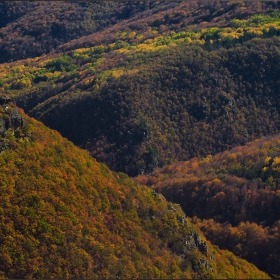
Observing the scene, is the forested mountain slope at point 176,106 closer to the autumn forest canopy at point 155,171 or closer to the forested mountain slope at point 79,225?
the autumn forest canopy at point 155,171

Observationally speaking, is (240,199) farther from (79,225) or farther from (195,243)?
(79,225)

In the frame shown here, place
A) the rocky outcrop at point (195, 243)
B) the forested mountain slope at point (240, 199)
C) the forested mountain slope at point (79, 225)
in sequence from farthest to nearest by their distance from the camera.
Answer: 1. the forested mountain slope at point (240, 199)
2. the rocky outcrop at point (195, 243)
3. the forested mountain slope at point (79, 225)

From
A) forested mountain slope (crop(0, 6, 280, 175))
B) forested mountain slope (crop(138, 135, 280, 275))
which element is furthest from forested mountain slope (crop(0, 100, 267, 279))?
forested mountain slope (crop(0, 6, 280, 175))

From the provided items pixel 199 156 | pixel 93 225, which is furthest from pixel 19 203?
pixel 199 156

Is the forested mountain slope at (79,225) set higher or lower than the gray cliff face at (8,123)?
lower

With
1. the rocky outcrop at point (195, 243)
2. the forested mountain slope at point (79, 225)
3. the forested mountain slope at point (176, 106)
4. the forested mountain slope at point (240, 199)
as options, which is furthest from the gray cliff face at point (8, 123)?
the forested mountain slope at point (176, 106)

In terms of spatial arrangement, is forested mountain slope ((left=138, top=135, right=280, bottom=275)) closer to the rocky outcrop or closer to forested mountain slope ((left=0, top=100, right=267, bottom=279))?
forested mountain slope ((left=0, top=100, right=267, bottom=279))
